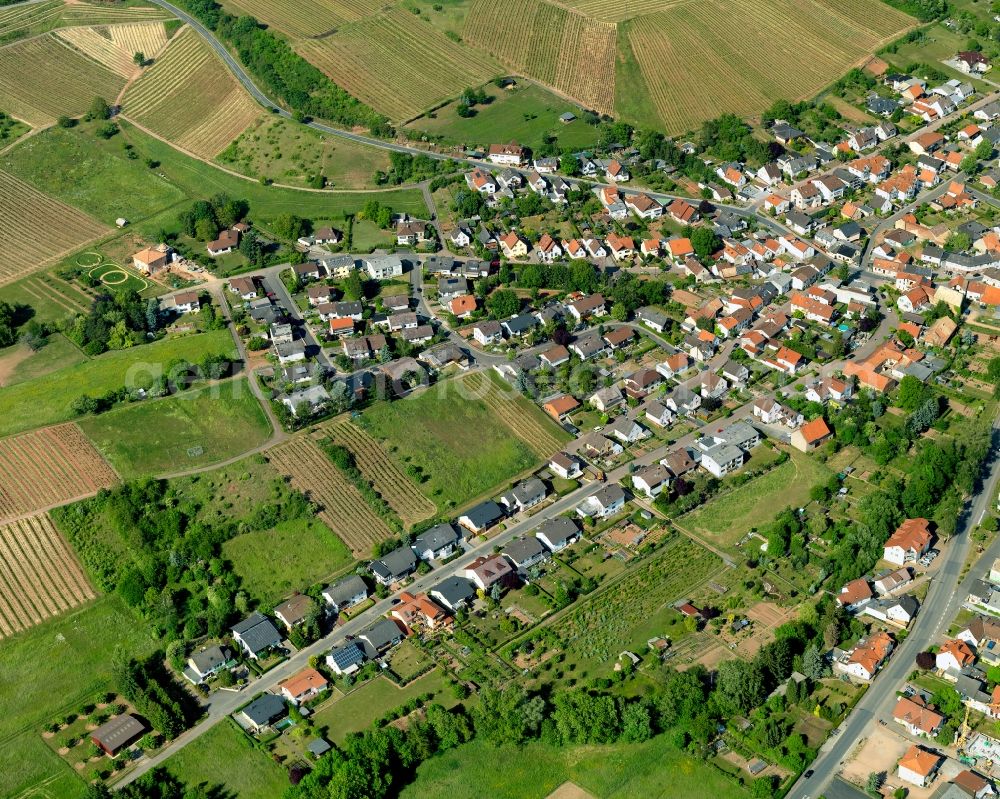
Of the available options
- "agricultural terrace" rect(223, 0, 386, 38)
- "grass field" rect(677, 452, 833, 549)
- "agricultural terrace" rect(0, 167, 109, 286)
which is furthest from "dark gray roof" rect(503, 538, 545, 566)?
"agricultural terrace" rect(223, 0, 386, 38)

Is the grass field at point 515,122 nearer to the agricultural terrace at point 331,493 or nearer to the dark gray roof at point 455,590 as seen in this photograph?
the agricultural terrace at point 331,493

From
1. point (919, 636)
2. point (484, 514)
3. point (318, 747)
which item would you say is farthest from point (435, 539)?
point (919, 636)

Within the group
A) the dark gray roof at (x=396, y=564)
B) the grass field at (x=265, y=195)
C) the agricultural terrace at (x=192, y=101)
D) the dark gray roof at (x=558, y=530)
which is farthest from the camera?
the agricultural terrace at (x=192, y=101)

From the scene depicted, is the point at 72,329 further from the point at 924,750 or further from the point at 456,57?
the point at 924,750

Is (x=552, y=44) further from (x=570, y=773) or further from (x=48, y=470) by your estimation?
(x=570, y=773)

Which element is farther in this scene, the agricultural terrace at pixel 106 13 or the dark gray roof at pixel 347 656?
the agricultural terrace at pixel 106 13

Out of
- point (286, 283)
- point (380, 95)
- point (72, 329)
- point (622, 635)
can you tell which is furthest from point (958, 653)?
point (380, 95)

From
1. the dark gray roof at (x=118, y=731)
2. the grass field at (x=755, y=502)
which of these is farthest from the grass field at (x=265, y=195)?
the dark gray roof at (x=118, y=731)
